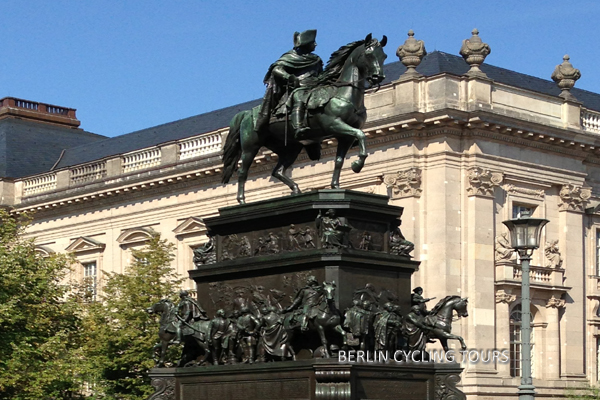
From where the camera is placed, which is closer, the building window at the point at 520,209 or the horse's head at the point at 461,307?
the horse's head at the point at 461,307

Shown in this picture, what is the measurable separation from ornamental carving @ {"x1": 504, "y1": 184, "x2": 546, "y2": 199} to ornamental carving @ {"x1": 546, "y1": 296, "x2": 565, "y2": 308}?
372 centimetres

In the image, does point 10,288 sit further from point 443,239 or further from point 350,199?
point 350,199

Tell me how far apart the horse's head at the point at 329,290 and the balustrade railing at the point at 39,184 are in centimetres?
4962

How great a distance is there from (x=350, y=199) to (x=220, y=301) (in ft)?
8.23

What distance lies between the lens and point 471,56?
1930 inches

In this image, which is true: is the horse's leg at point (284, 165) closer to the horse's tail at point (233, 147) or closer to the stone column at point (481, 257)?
the horse's tail at point (233, 147)

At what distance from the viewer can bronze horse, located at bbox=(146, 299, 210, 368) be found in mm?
19453

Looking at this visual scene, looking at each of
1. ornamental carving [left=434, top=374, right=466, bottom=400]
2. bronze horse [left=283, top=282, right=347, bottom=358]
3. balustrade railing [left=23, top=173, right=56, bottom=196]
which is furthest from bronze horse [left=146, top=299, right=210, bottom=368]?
balustrade railing [left=23, top=173, right=56, bottom=196]

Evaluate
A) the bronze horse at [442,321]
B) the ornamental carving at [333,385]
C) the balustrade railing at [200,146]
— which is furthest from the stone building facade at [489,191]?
the ornamental carving at [333,385]

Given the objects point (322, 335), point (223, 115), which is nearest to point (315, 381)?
point (322, 335)

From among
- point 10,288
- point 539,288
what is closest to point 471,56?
point 539,288

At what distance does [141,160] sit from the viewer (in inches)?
2416

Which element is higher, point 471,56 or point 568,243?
point 471,56

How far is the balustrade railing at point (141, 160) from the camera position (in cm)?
6069
